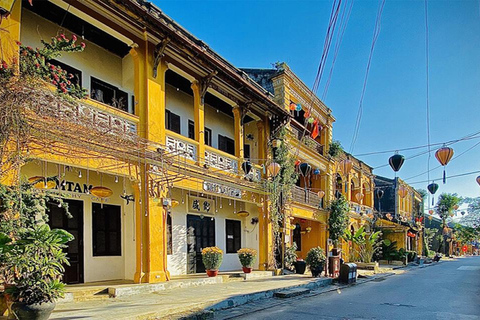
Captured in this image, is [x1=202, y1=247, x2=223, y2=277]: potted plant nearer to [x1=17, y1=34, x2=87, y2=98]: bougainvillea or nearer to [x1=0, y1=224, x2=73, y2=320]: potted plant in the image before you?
[x1=0, y1=224, x2=73, y2=320]: potted plant

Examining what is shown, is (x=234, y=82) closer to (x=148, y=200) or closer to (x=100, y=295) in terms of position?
(x=148, y=200)

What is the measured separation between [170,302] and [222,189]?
5.43m

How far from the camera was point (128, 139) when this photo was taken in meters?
9.38

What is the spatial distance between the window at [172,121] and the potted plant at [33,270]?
710 centimetres

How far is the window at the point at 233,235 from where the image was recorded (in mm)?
15695

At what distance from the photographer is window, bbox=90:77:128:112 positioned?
422 inches

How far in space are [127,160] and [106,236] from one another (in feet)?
8.97

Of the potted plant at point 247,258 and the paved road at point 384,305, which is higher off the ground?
the potted plant at point 247,258

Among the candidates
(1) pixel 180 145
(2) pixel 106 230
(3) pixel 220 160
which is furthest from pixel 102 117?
(3) pixel 220 160

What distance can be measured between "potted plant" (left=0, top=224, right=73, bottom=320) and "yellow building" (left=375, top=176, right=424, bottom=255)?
2294 centimetres

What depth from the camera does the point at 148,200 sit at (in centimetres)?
1010

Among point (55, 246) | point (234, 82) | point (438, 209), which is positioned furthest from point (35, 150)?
point (438, 209)

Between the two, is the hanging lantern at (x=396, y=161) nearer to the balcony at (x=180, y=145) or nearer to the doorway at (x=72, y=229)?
the balcony at (x=180, y=145)

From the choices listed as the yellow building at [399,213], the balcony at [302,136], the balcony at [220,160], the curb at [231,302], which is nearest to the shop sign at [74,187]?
the balcony at [220,160]
